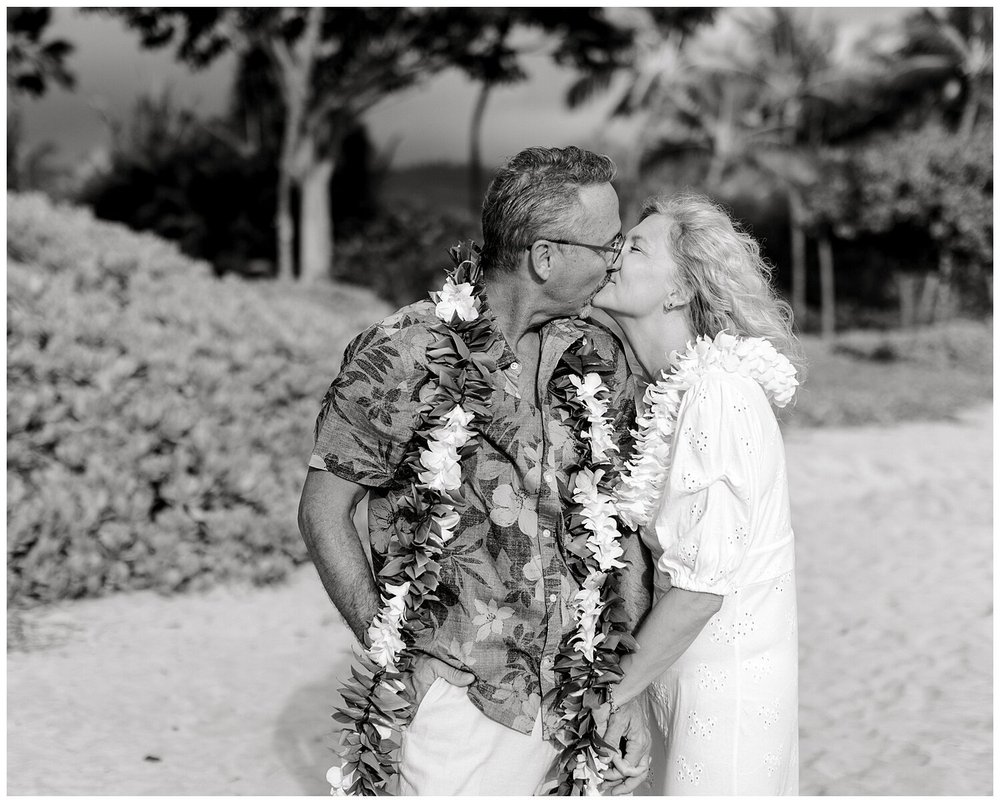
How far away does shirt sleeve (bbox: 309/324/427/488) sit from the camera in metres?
2.27

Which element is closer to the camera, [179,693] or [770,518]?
[770,518]

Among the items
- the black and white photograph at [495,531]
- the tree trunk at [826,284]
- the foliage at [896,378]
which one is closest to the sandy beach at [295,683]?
the black and white photograph at [495,531]

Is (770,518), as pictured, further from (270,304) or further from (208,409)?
(270,304)

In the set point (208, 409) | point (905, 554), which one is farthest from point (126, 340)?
point (905, 554)

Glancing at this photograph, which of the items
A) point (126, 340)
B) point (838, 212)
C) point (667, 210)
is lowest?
point (126, 340)

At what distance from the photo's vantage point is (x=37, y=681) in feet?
16.1

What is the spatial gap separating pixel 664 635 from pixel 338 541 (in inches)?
30.9

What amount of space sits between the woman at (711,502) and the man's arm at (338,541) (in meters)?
0.64

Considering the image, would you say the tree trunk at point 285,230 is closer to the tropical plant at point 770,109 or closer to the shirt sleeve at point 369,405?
the tropical plant at point 770,109

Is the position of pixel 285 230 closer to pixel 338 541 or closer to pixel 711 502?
pixel 338 541

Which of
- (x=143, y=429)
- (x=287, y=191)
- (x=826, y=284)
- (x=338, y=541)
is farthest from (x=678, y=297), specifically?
(x=826, y=284)

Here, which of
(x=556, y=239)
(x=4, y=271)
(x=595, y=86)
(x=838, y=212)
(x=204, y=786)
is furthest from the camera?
(x=595, y=86)

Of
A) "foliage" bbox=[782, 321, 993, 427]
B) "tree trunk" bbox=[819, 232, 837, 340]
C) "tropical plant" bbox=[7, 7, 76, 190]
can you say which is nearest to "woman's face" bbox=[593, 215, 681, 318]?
"foliage" bbox=[782, 321, 993, 427]

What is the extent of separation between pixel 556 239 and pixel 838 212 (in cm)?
2502
